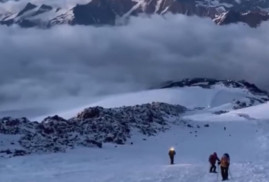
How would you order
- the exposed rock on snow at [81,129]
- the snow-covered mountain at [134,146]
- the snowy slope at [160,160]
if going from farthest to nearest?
the exposed rock on snow at [81,129], the snow-covered mountain at [134,146], the snowy slope at [160,160]

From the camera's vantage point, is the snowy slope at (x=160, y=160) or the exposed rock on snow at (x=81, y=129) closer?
the snowy slope at (x=160, y=160)

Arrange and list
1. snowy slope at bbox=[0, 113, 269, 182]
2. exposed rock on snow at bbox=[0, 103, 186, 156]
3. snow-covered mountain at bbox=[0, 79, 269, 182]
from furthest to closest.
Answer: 1. exposed rock on snow at bbox=[0, 103, 186, 156]
2. snow-covered mountain at bbox=[0, 79, 269, 182]
3. snowy slope at bbox=[0, 113, 269, 182]

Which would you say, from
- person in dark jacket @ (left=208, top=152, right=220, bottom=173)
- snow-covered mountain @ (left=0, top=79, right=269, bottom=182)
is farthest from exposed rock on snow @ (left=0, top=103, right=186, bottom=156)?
person in dark jacket @ (left=208, top=152, right=220, bottom=173)

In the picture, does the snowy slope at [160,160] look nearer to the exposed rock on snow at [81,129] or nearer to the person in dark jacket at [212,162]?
the person in dark jacket at [212,162]

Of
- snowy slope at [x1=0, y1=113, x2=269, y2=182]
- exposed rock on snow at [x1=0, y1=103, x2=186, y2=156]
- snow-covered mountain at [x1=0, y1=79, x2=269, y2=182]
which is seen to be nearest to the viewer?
snowy slope at [x1=0, y1=113, x2=269, y2=182]

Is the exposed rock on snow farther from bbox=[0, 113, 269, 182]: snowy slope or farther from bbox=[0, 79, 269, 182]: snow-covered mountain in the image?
bbox=[0, 113, 269, 182]: snowy slope

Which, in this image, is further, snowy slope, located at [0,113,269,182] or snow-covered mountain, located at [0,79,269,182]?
snow-covered mountain, located at [0,79,269,182]

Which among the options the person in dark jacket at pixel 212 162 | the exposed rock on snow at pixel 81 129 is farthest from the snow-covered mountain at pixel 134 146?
the person in dark jacket at pixel 212 162

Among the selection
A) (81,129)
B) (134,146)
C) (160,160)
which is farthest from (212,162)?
(81,129)

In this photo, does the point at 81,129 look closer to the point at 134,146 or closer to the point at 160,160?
the point at 134,146

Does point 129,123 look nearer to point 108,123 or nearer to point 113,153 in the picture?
point 108,123

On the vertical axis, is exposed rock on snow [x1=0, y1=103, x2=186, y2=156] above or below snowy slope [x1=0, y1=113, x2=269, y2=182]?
above

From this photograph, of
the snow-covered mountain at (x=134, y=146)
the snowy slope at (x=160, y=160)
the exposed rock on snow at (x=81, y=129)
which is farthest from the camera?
the exposed rock on snow at (x=81, y=129)

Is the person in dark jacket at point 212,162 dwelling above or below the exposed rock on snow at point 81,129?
below
